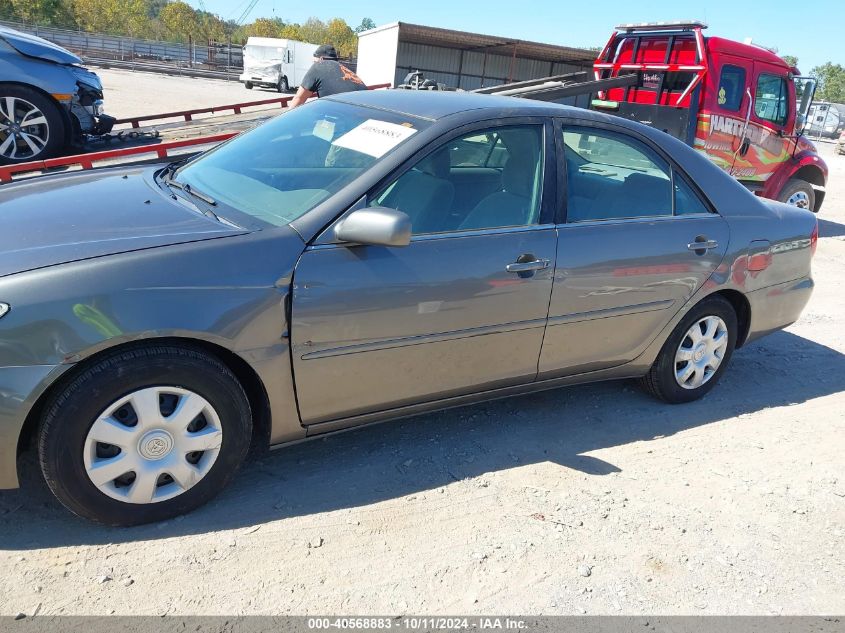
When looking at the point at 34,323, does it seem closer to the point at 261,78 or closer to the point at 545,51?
the point at 545,51

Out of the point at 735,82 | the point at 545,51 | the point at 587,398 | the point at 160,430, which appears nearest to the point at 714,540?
the point at 587,398

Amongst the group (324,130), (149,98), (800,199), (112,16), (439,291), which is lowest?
(149,98)

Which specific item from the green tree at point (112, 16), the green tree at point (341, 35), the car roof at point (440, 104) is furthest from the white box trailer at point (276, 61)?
the green tree at point (341, 35)

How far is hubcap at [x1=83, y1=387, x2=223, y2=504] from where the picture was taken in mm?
2441

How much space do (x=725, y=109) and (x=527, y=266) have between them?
269 inches

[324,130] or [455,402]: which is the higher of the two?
[324,130]

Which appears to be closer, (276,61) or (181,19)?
(276,61)

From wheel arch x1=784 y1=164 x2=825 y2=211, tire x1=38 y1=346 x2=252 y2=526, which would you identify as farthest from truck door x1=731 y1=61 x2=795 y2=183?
tire x1=38 y1=346 x2=252 y2=526

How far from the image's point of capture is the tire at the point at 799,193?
389 inches

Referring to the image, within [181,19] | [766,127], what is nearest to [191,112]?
[766,127]

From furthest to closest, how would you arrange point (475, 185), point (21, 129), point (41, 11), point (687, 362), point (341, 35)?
point (341, 35) < point (41, 11) < point (21, 129) < point (687, 362) < point (475, 185)

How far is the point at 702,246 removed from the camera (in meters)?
3.77

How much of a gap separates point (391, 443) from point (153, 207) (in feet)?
5.07

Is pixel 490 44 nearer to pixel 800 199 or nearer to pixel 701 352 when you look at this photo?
pixel 800 199
